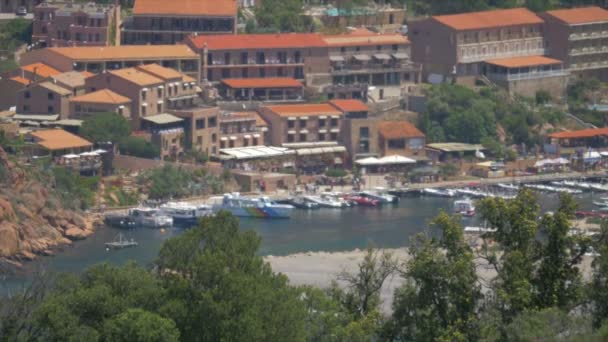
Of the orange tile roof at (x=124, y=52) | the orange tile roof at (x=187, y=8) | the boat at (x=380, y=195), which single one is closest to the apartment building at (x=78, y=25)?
the orange tile roof at (x=187, y=8)

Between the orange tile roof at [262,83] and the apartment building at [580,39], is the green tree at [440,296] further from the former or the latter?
the apartment building at [580,39]

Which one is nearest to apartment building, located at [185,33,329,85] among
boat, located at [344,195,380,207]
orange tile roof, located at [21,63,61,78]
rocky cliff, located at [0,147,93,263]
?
orange tile roof, located at [21,63,61,78]

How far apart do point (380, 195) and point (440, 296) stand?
26.8m

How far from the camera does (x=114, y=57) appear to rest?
60344 millimetres

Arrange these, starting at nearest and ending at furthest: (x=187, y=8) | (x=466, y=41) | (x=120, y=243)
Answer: (x=120, y=243) → (x=187, y=8) → (x=466, y=41)

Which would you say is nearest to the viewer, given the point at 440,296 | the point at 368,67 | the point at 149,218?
the point at 440,296

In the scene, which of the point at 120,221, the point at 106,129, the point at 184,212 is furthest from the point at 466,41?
the point at 120,221

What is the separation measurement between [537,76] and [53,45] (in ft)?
46.0

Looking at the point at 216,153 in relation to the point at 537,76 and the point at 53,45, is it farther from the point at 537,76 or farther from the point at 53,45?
the point at 537,76

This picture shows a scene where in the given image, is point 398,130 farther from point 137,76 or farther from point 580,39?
point 580,39

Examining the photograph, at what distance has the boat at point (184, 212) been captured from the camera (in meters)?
53.2

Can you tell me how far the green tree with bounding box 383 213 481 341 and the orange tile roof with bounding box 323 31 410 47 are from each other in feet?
109

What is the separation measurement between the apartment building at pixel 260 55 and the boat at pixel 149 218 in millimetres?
8913

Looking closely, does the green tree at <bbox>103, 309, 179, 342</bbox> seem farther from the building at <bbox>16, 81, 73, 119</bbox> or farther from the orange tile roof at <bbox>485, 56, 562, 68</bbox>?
the orange tile roof at <bbox>485, 56, 562, 68</bbox>
